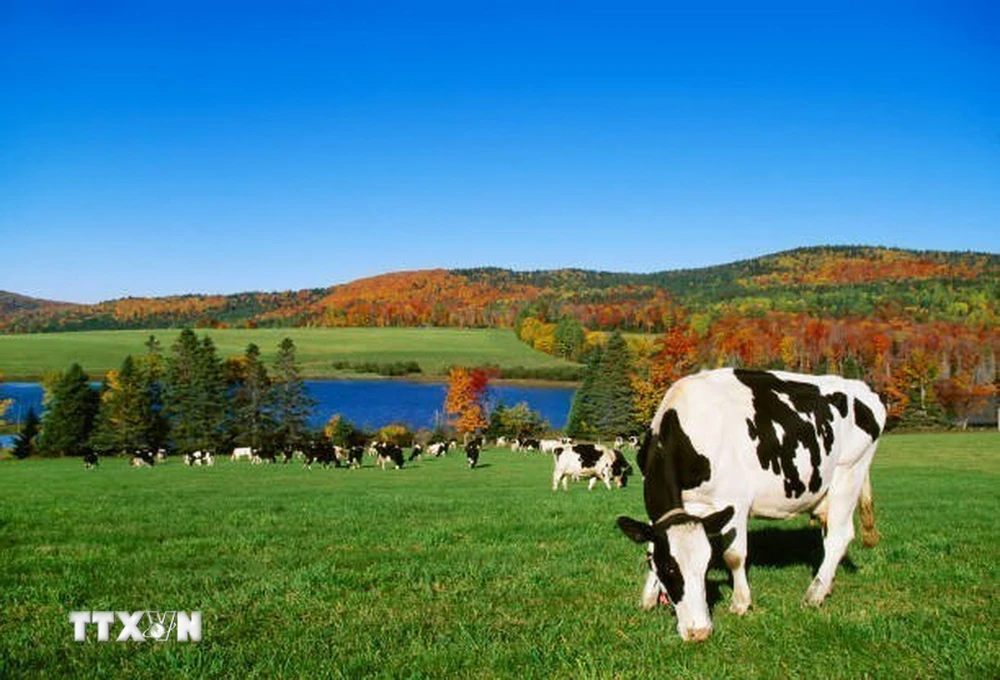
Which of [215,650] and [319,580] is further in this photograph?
[319,580]

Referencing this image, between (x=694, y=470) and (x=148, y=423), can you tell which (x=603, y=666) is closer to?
(x=694, y=470)

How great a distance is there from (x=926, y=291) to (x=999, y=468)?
16804cm

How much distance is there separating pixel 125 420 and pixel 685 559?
73600 millimetres

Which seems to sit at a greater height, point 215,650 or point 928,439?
point 215,650

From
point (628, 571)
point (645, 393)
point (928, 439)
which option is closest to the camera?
point (628, 571)

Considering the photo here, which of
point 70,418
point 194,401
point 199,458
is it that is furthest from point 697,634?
point 194,401

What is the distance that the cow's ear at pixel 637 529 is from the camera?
23.4ft

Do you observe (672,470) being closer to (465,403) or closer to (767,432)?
(767,432)

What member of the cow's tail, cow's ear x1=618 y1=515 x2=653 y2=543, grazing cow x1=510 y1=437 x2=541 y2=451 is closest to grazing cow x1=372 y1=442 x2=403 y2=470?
grazing cow x1=510 y1=437 x2=541 y2=451

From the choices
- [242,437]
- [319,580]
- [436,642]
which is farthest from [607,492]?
[242,437]

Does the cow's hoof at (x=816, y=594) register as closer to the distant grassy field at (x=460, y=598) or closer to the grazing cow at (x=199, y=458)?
the distant grassy field at (x=460, y=598)

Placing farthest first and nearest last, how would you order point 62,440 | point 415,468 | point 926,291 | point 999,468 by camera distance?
point 926,291 < point 62,440 < point 415,468 < point 999,468

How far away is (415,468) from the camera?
43.1 meters

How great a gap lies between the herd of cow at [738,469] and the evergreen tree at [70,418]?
7131cm
